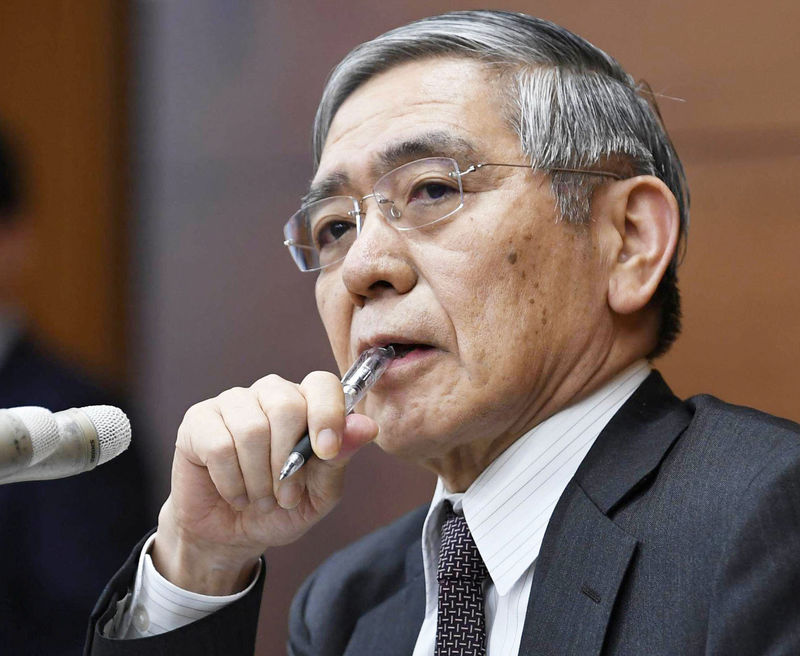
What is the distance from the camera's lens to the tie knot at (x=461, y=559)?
4.63 feet

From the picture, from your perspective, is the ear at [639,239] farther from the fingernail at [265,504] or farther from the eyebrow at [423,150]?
the fingernail at [265,504]

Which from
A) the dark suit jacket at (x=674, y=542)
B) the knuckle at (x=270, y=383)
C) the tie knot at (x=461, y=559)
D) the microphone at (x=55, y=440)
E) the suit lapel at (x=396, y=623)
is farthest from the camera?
the suit lapel at (x=396, y=623)

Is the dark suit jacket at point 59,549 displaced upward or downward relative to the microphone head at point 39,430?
downward

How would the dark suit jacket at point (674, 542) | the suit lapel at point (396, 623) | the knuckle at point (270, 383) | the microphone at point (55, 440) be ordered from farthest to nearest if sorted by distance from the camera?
1. the suit lapel at point (396, 623)
2. the knuckle at point (270, 383)
3. the dark suit jacket at point (674, 542)
4. the microphone at point (55, 440)

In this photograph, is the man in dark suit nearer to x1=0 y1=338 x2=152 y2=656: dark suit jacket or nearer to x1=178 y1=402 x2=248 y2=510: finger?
x1=178 y1=402 x2=248 y2=510: finger

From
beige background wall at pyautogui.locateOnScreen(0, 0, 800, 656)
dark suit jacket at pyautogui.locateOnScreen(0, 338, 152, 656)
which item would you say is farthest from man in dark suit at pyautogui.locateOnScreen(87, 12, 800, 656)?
dark suit jacket at pyautogui.locateOnScreen(0, 338, 152, 656)

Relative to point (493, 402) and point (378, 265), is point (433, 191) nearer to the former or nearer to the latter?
point (378, 265)

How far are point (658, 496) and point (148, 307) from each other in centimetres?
210

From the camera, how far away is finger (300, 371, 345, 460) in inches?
47.0

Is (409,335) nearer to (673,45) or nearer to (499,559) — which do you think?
(499,559)

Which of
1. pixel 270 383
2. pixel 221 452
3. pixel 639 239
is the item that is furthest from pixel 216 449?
pixel 639 239

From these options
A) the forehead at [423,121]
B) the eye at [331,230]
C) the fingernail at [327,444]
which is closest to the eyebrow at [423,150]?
the forehead at [423,121]

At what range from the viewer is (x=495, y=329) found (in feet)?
4.63

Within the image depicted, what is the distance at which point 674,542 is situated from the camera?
3.92 feet
